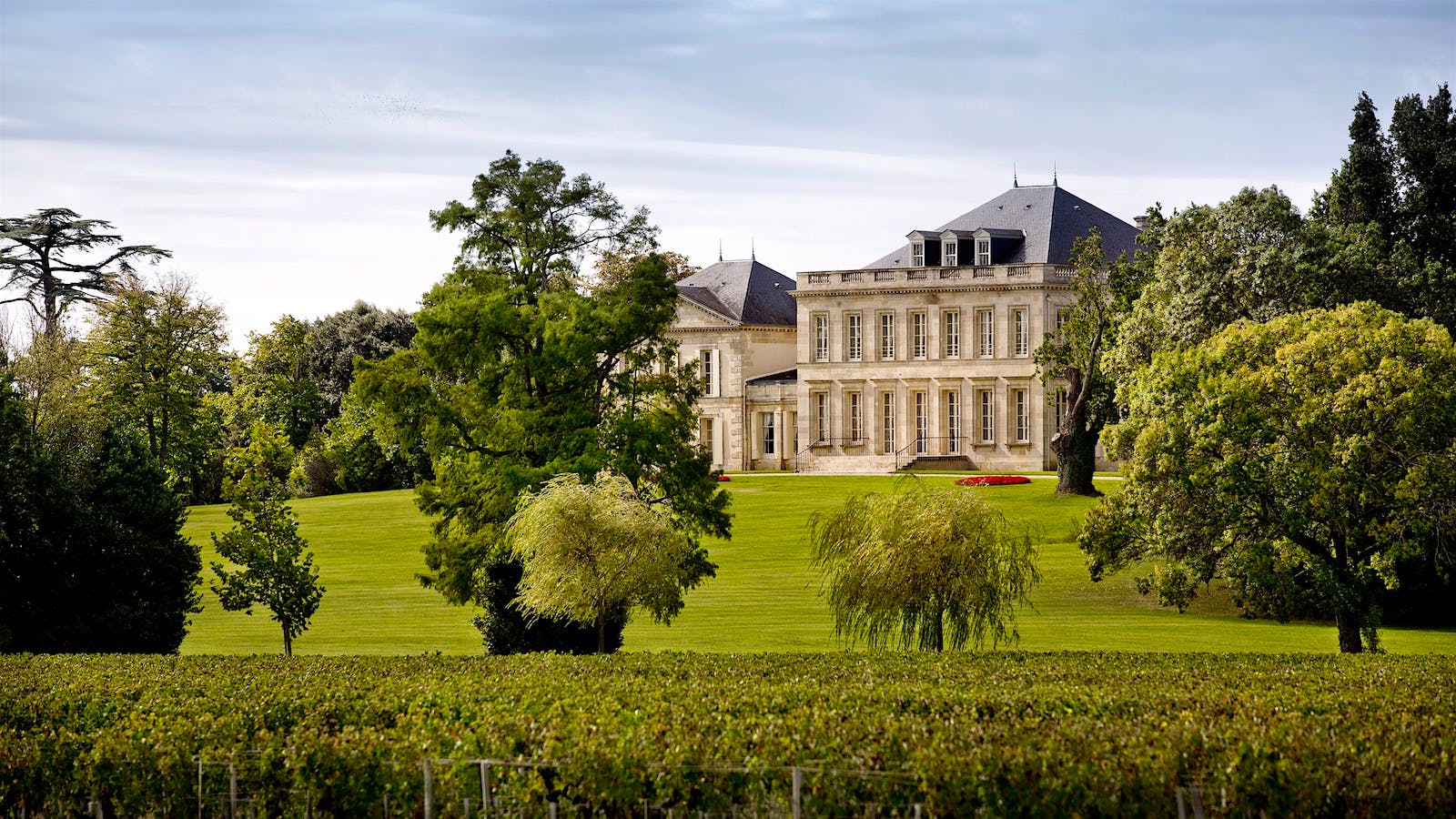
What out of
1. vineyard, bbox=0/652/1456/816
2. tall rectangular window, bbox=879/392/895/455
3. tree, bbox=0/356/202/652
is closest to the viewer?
vineyard, bbox=0/652/1456/816

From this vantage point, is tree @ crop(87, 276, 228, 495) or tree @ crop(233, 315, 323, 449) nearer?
tree @ crop(87, 276, 228, 495)

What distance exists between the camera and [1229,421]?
27.5 m

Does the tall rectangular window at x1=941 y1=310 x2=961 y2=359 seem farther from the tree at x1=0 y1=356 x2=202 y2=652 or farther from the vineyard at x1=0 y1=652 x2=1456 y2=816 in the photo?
the vineyard at x1=0 y1=652 x2=1456 y2=816

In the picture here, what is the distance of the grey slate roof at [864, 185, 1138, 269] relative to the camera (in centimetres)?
6944

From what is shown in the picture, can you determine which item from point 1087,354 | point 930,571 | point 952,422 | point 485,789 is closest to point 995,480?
point 1087,354

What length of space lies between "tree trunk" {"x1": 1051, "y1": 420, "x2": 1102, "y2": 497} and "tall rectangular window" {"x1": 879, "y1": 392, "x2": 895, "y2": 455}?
1714 centimetres

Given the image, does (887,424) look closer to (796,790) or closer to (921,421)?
(921,421)

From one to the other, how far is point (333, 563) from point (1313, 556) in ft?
103

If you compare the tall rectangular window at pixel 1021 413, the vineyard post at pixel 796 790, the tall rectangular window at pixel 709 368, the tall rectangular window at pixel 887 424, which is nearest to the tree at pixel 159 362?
the tall rectangular window at pixel 709 368

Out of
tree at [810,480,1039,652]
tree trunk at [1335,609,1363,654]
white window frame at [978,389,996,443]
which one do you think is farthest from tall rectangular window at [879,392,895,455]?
tree at [810,480,1039,652]

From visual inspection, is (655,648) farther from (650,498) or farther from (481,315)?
(481,315)

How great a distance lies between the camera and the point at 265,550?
102 ft

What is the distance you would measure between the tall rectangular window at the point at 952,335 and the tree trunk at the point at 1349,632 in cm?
4207

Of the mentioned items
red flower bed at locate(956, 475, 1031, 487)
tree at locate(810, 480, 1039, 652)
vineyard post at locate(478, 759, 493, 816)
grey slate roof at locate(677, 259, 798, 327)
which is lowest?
vineyard post at locate(478, 759, 493, 816)
